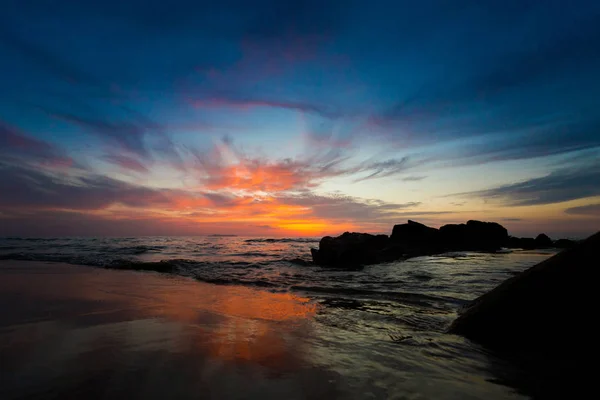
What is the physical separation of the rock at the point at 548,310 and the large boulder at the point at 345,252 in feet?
41.9

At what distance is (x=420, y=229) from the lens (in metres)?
24.4

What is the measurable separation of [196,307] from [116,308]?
4.31 ft

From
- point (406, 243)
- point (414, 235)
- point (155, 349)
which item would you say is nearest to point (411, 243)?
point (406, 243)

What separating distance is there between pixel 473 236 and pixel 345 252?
15.0 m

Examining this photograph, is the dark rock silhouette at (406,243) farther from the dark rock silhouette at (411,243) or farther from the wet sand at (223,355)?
the wet sand at (223,355)

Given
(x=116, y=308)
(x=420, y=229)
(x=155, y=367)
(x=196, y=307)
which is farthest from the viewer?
(x=420, y=229)

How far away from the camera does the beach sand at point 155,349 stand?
7.84ft

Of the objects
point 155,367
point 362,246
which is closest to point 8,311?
point 155,367

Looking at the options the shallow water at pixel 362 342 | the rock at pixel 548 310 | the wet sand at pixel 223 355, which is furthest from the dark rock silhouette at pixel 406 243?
the rock at pixel 548 310

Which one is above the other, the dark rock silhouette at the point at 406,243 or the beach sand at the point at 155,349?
the dark rock silhouette at the point at 406,243

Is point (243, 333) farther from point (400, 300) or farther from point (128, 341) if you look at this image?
point (400, 300)

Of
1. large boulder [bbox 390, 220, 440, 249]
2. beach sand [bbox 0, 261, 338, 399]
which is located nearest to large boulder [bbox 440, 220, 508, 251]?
large boulder [bbox 390, 220, 440, 249]

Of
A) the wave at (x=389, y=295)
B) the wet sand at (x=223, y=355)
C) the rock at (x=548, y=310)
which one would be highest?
the rock at (x=548, y=310)

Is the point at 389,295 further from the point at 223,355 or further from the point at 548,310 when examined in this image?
the point at 223,355
